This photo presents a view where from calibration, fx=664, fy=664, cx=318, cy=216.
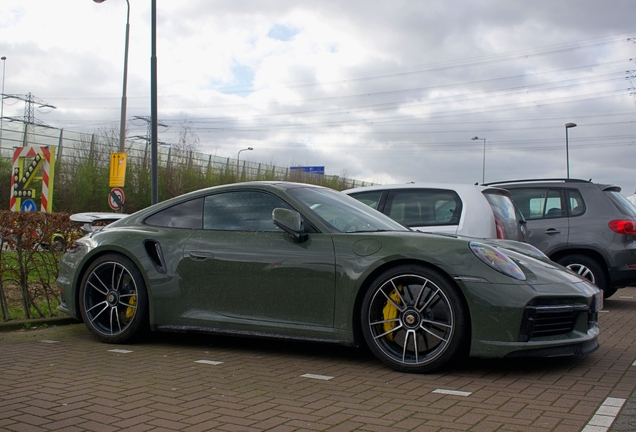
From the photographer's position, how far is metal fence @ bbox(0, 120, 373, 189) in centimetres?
3003

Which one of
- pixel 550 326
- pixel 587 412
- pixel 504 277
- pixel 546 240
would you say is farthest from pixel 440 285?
pixel 546 240

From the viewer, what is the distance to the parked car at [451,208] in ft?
24.2

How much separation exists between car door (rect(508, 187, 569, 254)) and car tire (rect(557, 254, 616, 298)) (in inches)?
9.5

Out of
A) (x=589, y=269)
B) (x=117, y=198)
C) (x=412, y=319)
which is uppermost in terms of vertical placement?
(x=117, y=198)

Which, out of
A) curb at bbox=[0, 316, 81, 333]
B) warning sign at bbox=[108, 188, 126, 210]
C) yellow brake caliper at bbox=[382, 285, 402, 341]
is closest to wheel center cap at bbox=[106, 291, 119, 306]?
curb at bbox=[0, 316, 81, 333]

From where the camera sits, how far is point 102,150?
32812 mm

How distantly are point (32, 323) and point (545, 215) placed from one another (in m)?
6.76

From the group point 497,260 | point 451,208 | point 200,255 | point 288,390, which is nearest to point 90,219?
point 200,255

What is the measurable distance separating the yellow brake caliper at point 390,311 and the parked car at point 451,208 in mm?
2822

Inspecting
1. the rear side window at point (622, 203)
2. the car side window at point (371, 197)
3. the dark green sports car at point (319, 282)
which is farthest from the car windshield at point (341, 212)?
the rear side window at point (622, 203)

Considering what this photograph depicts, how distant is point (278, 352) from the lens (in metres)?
5.38

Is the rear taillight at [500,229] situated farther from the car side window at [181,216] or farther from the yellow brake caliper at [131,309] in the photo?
the yellow brake caliper at [131,309]

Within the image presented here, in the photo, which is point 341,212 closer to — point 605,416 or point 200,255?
point 200,255

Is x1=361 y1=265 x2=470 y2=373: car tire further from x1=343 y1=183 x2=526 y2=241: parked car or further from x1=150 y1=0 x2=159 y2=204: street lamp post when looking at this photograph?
x1=150 y1=0 x2=159 y2=204: street lamp post
